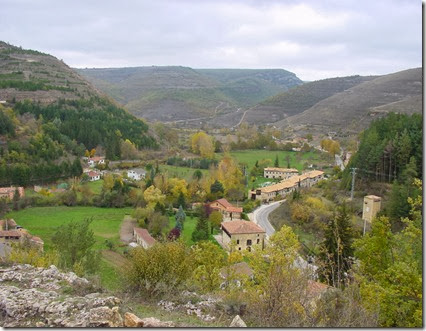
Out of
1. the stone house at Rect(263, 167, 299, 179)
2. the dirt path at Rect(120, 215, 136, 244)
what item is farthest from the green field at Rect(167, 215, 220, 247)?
the stone house at Rect(263, 167, 299, 179)

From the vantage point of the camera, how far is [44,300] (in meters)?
6.81

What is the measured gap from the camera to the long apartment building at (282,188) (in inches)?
1437

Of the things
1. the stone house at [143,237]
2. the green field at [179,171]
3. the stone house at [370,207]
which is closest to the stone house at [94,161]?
the green field at [179,171]

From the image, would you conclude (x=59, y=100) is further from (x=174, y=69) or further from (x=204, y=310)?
(x=174, y=69)

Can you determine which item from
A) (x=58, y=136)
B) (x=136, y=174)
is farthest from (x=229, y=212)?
(x=58, y=136)

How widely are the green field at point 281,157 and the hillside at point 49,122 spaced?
491 inches

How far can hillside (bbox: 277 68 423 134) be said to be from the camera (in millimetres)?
69438

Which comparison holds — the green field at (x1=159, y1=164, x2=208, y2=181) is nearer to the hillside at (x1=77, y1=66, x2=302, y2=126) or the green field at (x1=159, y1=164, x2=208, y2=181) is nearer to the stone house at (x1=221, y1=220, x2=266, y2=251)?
the stone house at (x1=221, y1=220, x2=266, y2=251)

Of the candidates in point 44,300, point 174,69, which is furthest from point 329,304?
point 174,69

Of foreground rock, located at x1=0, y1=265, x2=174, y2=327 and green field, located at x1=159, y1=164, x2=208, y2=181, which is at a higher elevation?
foreground rock, located at x1=0, y1=265, x2=174, y2=327

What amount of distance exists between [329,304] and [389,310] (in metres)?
1.17

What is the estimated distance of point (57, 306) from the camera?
6.51 m

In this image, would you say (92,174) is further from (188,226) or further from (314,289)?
(314,289)

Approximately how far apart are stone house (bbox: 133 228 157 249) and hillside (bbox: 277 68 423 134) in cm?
5049
